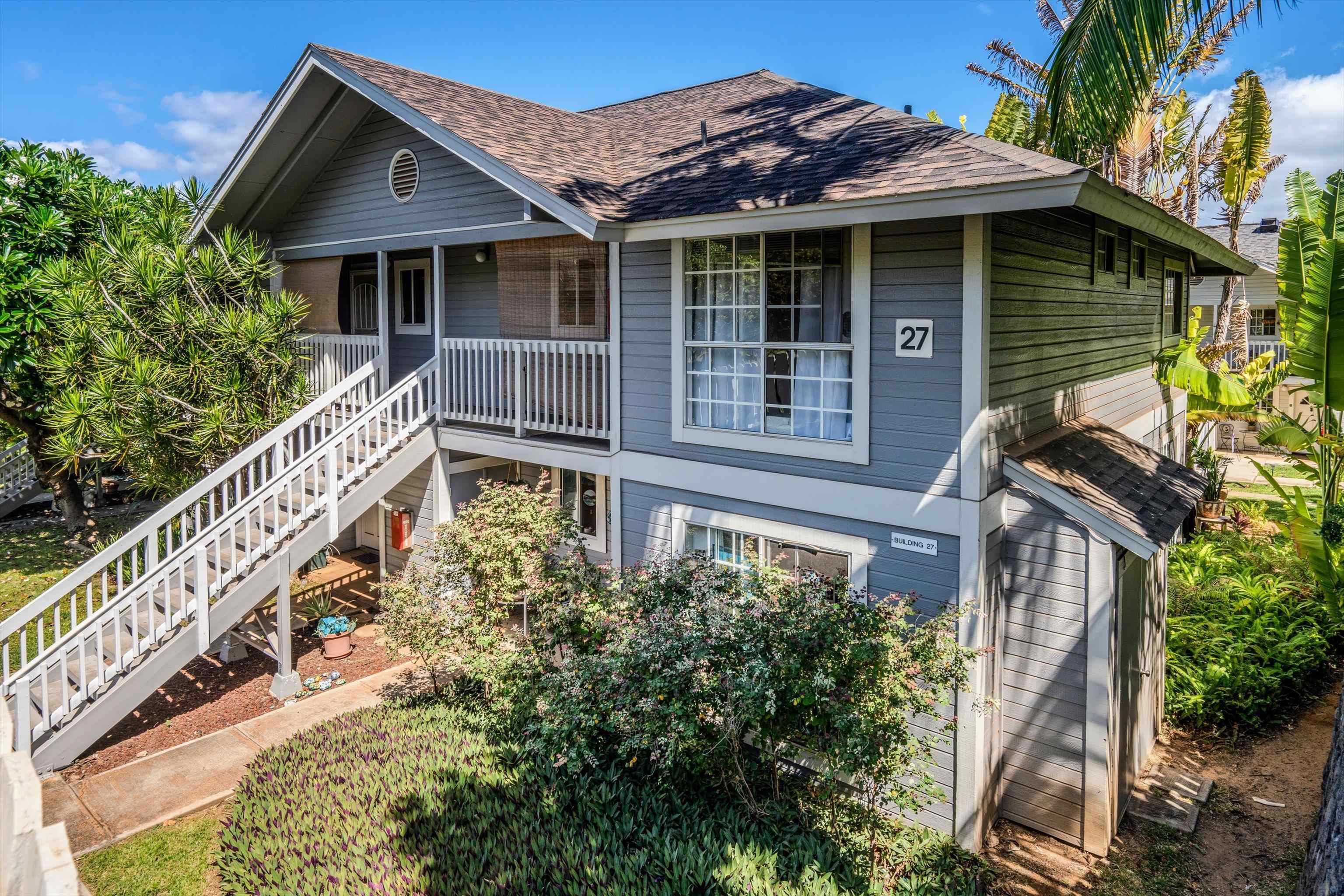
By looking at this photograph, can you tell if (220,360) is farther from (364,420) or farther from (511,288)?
(511,288)

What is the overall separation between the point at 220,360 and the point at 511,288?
3843mm

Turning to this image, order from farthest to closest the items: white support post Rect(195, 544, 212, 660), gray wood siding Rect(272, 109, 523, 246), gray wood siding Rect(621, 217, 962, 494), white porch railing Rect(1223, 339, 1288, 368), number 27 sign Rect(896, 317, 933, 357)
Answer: white porch railing Rect(1223, 339, 1288, 368) → gray wood siding Rect(272, 109, 523, 246) → white support post Rect(195, 544, 212, 660) → number 27 sign Rect(896, 317, 933, 357) → gray wood siding Rect(621, 217, 962, 494)

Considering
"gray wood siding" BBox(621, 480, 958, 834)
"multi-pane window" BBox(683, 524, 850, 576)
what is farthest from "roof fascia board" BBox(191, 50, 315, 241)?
"multi-pane window" BBox(683, 524, 850, 576)

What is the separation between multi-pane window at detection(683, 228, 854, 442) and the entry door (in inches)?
108

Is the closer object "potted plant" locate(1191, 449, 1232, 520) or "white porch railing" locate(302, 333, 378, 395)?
"white porch railing" locate(302, 333, 378, 395)

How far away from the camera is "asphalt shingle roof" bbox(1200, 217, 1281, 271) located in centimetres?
2755

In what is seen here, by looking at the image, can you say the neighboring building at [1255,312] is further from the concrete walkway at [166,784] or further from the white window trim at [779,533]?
the concrete walkway at [166,784]

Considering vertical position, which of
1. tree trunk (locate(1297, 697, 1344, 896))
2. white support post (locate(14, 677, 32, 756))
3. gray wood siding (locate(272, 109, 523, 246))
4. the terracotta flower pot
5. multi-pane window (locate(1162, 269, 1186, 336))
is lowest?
the terracotta flower pot

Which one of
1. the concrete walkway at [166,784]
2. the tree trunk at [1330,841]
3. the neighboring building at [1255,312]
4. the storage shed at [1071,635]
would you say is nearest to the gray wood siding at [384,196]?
the concrete walkway at [166,784]

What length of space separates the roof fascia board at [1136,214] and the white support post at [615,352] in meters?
4.58

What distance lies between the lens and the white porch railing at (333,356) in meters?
12.5

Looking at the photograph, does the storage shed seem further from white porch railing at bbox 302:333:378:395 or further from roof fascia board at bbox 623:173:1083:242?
white porch railing at bbox 302:333:378:395

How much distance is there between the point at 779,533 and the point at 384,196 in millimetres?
7595

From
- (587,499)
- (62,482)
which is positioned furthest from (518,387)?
(62,482)
